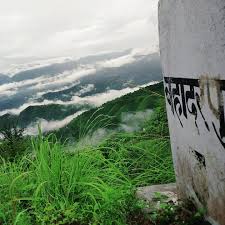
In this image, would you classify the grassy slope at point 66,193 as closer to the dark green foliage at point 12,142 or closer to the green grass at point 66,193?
the green grass at point 66,193

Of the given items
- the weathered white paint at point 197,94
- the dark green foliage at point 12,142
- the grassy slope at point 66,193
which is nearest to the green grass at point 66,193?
the grassy slope at point 66,193

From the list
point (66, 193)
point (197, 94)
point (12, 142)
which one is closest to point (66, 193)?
point (66, 193)

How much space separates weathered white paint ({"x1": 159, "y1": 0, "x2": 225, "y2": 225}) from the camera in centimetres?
337

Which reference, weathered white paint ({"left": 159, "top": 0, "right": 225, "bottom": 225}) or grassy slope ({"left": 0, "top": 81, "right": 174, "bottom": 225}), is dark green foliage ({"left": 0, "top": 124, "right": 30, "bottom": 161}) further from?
weathered white paint ({"left": 159, "top": 0, "right": 225, "bottom": 225})

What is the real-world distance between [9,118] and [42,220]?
387 cm

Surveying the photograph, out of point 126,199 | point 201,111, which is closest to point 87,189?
point 126,199

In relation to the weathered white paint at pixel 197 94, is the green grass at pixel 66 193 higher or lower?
lower

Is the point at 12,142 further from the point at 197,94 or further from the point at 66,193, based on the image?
the point at 197,94

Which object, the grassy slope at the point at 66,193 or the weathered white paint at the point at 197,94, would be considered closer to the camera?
the weathered white paint at the point at 197,94

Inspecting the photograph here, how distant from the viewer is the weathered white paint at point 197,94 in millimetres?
3365

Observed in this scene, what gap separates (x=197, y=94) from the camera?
3768 millimetres

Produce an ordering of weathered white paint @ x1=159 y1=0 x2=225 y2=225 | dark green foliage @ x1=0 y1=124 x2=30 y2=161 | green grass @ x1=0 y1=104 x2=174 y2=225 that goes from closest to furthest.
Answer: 1. weathered white paint @ x1=159 y1=0 x2=225 y2=225
2. green grass @ x1=0 y1=104 x2=174 y2=225
3. dark green foliage @ x1=0 y1=124 x2=30 y2=161

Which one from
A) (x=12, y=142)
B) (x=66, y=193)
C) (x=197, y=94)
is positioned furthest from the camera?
(x=12, y=142)

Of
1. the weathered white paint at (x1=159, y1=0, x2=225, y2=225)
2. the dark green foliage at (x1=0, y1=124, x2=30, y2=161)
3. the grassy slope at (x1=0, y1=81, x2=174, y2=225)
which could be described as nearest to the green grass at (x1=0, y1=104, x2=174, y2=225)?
the grassy slope at (x1=0, y1=81, x2=174, y2=225)
